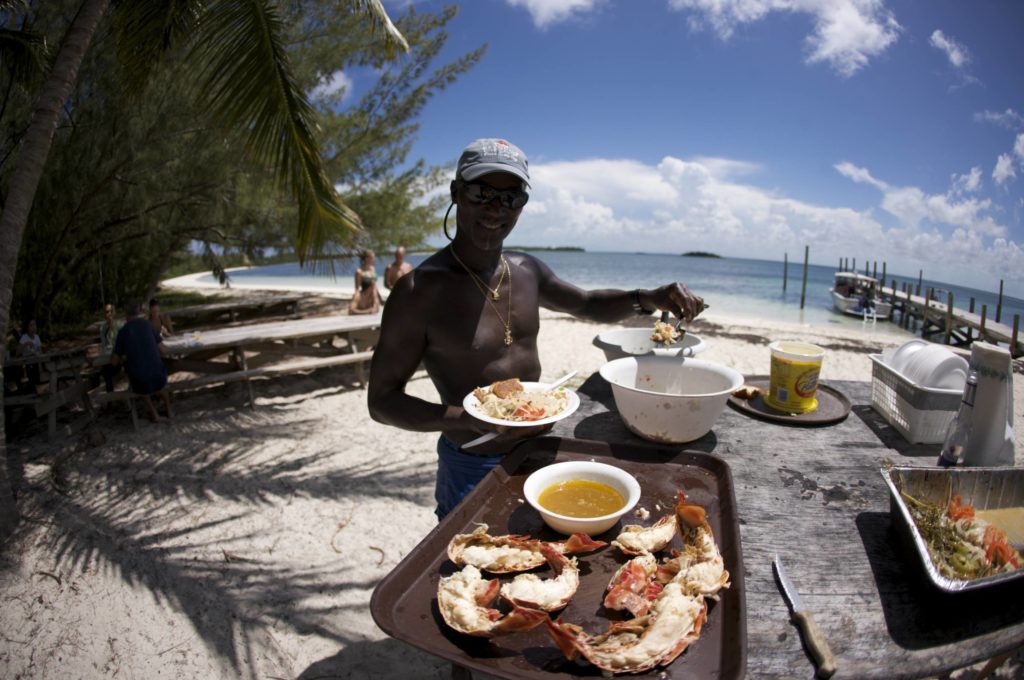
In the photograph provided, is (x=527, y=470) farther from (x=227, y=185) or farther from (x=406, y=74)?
(x=406, y=74)

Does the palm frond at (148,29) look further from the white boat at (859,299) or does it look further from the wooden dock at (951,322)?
the white boat at (859,299)

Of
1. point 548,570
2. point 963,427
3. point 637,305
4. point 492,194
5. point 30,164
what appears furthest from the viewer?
point 30,164

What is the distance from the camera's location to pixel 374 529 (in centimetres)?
418

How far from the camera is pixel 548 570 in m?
1.16

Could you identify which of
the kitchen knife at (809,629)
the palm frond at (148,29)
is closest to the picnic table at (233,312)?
the palm frond at (148,29)

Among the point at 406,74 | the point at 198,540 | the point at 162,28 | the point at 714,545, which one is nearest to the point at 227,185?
the point at 406,74

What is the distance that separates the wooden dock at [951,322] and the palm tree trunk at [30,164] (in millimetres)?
16473

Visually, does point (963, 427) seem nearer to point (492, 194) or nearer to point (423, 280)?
point (492, 194)

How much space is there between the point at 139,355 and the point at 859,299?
90.4ft

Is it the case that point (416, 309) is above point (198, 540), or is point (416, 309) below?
above

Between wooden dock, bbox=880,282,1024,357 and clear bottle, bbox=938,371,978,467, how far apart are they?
13.7m

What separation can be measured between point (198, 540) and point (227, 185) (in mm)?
7259

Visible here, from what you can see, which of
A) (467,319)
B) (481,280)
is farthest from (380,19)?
(467,319)

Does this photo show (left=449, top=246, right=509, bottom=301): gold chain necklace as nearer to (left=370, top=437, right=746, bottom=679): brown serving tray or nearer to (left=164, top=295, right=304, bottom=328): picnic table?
(left=370, top=437, right=746, bottom=679): brown serving tray
